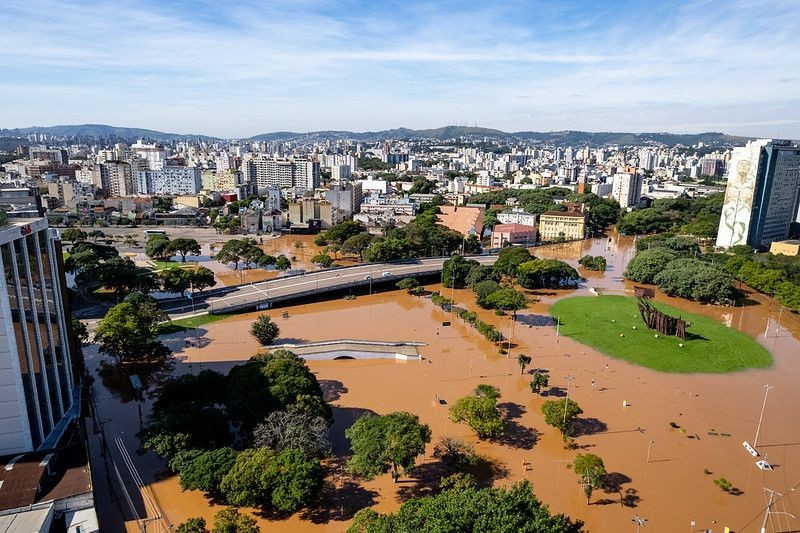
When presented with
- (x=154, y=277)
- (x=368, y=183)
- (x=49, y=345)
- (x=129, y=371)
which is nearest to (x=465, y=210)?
(x=368, y=183)

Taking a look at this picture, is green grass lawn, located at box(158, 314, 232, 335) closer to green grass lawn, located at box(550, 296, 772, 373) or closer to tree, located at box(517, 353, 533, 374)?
tree, located at box(517, 353, 533, 374)

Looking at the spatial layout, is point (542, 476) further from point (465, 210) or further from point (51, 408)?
point (465, 210)

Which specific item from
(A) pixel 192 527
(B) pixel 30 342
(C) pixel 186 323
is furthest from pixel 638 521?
(C) pixel 186 323

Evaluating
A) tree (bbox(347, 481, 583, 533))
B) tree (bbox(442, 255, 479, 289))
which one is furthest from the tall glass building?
tree (bbox(442, 255, 479, 289))

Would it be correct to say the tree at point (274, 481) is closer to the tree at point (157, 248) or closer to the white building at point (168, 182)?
the tree at point (157, 248)

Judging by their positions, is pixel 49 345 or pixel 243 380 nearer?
pixel 49 345

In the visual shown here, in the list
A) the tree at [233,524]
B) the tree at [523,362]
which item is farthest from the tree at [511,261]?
the tree at [233,524]
